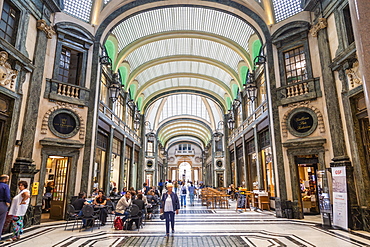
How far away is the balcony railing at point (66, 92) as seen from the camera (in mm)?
8238

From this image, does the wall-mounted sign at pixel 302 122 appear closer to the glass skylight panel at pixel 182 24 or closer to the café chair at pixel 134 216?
the glass skylight panel at pixel 182 24

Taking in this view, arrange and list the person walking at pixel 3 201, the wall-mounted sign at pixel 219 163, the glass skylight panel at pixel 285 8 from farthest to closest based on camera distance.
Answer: the wall-mounted sign at pixel 219 163 → the glass skylight panel at pixel 285 8 → the person walking at pixel 3 201

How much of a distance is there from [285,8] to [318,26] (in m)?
2.13

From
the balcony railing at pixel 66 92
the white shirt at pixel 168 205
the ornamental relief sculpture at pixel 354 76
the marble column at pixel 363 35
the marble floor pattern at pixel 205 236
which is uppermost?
the balcony railing at pixel 66 92

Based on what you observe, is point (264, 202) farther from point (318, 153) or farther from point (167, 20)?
point (167, 20)

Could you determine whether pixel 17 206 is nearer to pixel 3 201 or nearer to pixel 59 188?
pixel 3 201

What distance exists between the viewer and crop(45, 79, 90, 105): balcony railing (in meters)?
8.24

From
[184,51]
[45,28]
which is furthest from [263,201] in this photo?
[45,28]

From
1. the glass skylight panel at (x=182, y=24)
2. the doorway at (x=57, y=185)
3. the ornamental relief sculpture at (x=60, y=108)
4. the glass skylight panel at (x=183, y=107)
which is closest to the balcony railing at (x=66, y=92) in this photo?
the ornamental relief sculpture at (x=60, y=108)

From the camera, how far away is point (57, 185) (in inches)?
341

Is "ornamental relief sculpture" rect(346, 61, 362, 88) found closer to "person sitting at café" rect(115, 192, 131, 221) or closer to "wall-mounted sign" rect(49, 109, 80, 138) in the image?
"person sitting at café" rect(115, 192, 131, 221)

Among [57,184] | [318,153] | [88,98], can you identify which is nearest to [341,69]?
[318,153]

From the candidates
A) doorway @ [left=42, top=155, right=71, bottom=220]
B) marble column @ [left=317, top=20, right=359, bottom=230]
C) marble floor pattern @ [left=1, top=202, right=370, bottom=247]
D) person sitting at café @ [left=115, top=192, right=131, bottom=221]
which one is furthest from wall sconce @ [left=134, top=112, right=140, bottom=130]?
marble column @ [left=317, top=20, right=359, bottom=230]

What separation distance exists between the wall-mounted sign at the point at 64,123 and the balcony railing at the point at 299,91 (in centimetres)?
782
